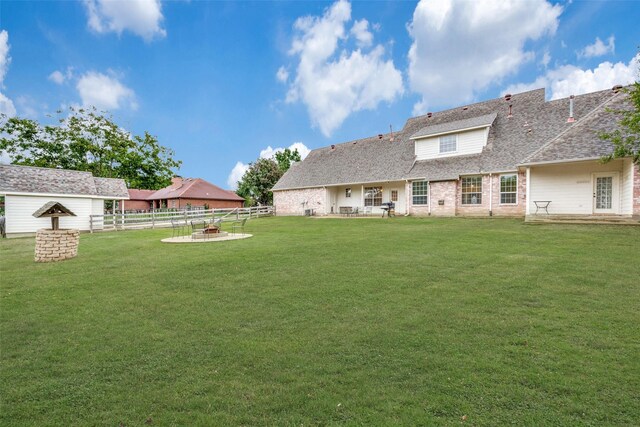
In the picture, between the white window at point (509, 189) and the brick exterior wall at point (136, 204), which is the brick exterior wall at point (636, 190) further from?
the brick exterior wall at point (136, 204)

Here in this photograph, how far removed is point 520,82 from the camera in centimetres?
2450

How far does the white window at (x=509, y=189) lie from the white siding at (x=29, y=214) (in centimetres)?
2767

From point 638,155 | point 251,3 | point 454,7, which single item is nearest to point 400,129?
point 454,7

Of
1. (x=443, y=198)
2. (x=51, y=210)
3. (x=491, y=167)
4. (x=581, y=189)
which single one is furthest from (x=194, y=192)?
(x=581, y=189)

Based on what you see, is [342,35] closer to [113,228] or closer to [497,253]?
[497,253]

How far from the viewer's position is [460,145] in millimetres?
22391

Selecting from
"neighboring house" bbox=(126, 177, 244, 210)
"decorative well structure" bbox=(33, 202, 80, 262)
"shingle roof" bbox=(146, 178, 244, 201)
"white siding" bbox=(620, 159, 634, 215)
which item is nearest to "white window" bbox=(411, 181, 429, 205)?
"white siding" bbox=(620, 159, 634, 215)

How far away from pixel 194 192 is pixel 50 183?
82.2 ft

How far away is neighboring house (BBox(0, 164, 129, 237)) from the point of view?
20453 millimetres

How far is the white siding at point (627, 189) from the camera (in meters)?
14.4

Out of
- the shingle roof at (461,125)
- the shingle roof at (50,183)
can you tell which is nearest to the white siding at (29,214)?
the shingle roof at (50,183)

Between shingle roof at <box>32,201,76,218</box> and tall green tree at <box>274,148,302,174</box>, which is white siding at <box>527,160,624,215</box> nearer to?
shingle roof at <box>32,201,76,218</box>

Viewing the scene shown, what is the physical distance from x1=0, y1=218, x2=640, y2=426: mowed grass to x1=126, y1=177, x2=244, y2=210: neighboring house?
40421 millimetres

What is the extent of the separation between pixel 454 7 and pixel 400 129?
14514 millimetres
